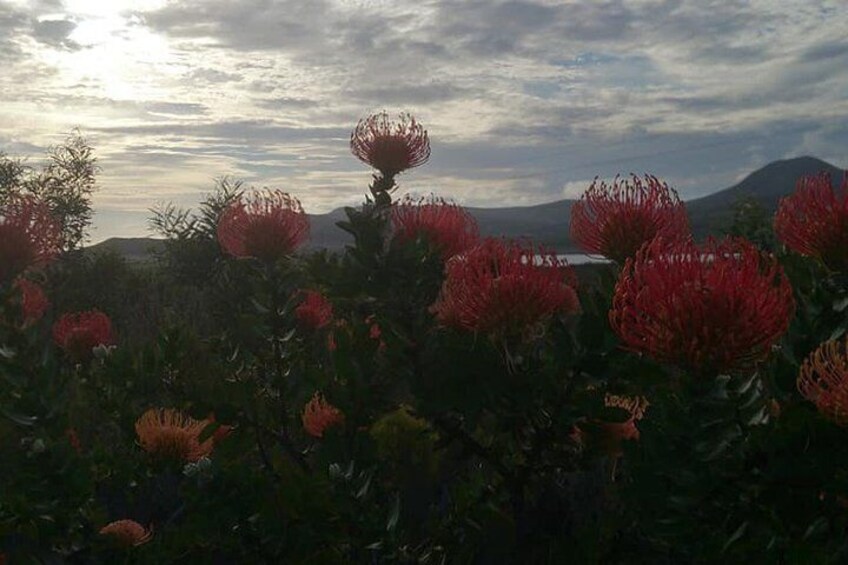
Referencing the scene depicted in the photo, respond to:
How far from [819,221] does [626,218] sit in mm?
658

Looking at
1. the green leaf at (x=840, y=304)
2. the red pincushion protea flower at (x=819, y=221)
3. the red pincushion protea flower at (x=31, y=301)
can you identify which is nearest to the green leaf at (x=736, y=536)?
the green leaf at (x=840, y=304)

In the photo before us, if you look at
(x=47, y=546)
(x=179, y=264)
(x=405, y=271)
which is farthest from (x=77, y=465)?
(x=179, y=264)

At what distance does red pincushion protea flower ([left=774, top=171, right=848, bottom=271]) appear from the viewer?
9.18 ft

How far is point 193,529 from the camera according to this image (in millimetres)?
3332

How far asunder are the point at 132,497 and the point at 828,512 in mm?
3326

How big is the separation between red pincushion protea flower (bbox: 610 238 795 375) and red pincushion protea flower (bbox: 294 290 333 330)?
350 centimetres

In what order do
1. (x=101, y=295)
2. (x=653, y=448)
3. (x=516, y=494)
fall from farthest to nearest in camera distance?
(x=101, y=295) → (x=516, y=494) → (x=653, y=448)

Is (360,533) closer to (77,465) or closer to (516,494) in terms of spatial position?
(516,494)

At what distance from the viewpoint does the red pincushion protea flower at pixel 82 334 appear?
18.8ft

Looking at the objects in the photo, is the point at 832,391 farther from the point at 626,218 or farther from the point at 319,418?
the point at 319,418

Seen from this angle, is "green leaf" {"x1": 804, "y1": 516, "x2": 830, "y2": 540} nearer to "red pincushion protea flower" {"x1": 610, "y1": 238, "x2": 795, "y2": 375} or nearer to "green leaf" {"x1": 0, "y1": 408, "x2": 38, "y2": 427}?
"red pincushion protea flower" {"x1": 610, "y1": 238, "x2": 795, "y2": 375}

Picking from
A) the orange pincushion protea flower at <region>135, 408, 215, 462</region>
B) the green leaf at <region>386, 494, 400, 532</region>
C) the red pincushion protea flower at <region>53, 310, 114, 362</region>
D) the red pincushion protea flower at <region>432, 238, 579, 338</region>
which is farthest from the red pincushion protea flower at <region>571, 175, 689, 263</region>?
the red pincushion protea flower at <region>53, 310, 114, 362</region>

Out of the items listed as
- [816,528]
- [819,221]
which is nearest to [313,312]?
[819,221]

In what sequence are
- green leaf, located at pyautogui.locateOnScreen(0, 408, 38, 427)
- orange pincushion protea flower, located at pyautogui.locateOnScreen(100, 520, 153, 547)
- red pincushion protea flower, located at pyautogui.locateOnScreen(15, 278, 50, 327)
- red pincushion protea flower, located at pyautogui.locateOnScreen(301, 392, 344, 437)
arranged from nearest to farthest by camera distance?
1. green leaf, located at pyautogui.locateOnScreen(0, 408, 38, 427)
2. orange pincushion protea flower, located at pyautogui.locateOnScreen(100, 520, 153, 547)
3. red pincushion protea flower, located at pyautogui.locateOnScreen(15, 278, 50, 327)
4. red pincushion protea flower, located at pyautogui.locateOnScreen(301, 392, 344, 437)
